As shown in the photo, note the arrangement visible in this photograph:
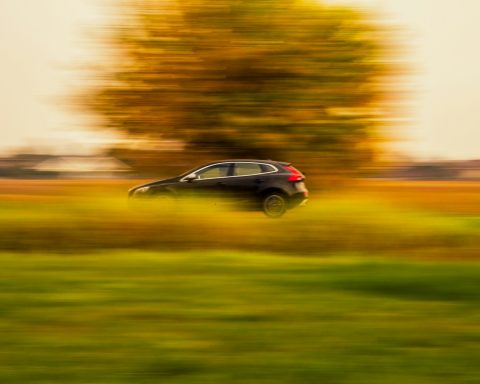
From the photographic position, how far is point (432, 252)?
1208cm

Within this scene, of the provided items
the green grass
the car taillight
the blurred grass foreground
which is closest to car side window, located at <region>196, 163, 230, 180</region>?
the car taillight

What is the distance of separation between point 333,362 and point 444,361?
804 mm

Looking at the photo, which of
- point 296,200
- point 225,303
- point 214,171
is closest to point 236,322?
point 225,303

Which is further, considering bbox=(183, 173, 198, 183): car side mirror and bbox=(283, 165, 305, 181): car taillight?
bbox=(183, 173, 198, 183): car side mirror

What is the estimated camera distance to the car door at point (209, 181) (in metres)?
19.2

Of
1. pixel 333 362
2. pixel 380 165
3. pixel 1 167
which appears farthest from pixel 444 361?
pixel 1 167

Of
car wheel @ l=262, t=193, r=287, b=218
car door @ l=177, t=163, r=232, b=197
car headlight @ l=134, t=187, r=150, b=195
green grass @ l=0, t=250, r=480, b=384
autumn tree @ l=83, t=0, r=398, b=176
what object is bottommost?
green grass @ l=0, t=250, r=480, b=384

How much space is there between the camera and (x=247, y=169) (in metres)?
19.3

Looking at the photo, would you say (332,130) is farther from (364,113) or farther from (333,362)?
(333,362)

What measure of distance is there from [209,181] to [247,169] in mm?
1000

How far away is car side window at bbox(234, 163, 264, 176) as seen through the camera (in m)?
19.2

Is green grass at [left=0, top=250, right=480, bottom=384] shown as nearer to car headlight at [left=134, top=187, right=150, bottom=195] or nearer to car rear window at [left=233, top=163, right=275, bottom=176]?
car headlight at [left=134, top=187, right=150, bottom=195]

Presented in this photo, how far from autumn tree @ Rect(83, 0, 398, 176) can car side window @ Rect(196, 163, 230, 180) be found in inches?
112

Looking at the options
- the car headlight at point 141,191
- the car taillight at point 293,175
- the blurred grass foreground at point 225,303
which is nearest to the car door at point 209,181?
the car headlight at point 141,191
